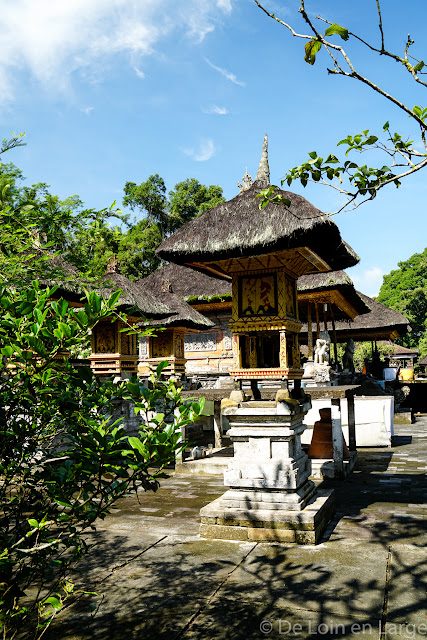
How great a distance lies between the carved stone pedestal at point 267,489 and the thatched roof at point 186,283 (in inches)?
499

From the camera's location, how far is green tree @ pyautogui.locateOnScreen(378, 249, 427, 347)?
4953 cm

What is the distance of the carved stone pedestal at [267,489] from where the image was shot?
5047 mm

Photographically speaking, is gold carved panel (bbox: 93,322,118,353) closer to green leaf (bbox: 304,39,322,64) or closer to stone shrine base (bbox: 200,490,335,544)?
stone shrine base (bbox: 200,490,335,544)

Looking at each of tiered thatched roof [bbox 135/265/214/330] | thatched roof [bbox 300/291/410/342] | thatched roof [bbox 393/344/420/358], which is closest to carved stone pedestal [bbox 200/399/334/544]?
tiered thatched roof [bbox 135/265/214/330]

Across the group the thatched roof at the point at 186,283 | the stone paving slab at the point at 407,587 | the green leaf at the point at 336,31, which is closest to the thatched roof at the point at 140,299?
the thatched roof at the point at 186,283

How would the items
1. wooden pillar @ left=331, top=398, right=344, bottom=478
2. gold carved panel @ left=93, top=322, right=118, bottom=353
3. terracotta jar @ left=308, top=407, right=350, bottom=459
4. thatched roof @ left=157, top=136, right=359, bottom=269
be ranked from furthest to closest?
gold carved panel @ left=93, top=322, right=118, bottom=353 → terracotta jar @ left=308, top=407, right=350, bottom=459 → wooden pillar @ left=331, top=398, right=344, bottom=478 → thatched roof @ left=157, top=136, right=359, bottom=269

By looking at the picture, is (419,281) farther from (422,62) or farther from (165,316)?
(422,62)

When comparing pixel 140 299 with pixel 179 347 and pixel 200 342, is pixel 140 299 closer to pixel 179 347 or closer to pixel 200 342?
pixel 179 347

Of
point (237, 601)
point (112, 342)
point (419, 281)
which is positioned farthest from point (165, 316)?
point (419, 281)

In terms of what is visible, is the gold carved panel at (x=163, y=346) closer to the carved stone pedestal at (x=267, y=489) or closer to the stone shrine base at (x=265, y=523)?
the carved stone pedestal at (x=267, y=489)

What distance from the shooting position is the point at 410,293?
49812 mm

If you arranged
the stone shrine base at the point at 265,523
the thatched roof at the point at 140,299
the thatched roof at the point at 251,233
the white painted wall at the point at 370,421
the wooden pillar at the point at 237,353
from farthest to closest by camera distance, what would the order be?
the thatched roof at the point at 140,299, the white painted wall at the point at 370,421, the wooden pillar at the point at 237,353, the thatched roof at the point at 251,233, the stone shrine base at the point at 265,523

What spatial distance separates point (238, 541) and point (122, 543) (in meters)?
1.26

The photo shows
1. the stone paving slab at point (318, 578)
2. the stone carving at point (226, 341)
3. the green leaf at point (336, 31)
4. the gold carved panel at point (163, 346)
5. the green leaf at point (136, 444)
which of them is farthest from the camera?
the stone carving at point (226, 341)
